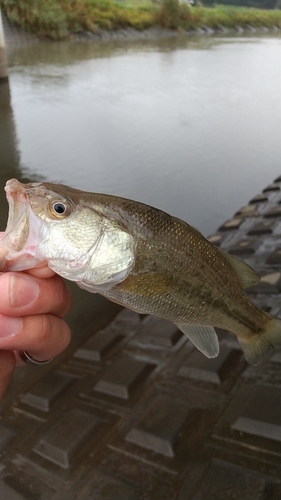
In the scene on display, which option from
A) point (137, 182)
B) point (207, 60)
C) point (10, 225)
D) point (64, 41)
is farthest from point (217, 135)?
point (64, 41)

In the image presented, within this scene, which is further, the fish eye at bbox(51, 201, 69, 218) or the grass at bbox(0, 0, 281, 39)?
the grass at bbox(0, 0, 281, 39)

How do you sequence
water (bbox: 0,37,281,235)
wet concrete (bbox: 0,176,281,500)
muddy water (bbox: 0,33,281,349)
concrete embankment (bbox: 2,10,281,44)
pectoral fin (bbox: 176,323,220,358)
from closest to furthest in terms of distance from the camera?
pectoral fin (bbox: 176,323,220,358)
wet concrete (bbox: 0,176,281,500)
muddy water (bbox: 0,33,281,349)
water (bbox: 0,37,281,235)
concrete embankment (bbox: 2,10,281,44)

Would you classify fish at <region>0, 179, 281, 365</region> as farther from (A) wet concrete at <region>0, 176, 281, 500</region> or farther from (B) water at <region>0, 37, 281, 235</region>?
(B) water at <region>0, 37, 281, 235</region>

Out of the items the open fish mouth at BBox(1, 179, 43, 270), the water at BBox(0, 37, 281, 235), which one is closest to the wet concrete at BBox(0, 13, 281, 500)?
the open fish mouth at BBox(1, 179, 43, 270)

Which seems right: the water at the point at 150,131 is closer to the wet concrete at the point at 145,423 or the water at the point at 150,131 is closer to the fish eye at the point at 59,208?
the wet concrete at the point at 145,423

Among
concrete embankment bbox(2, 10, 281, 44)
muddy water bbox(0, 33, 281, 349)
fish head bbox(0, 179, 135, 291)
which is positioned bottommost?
muddy water bbox(0, 33, 281, 349)
